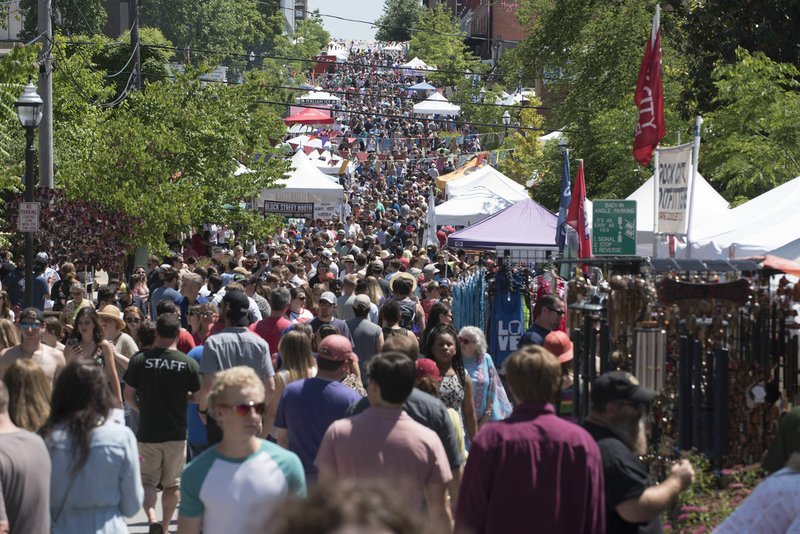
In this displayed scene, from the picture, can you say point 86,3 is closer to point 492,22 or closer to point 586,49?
point 586,49

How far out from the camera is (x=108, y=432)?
536 centimetres

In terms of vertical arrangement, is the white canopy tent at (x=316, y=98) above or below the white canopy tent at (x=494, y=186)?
above

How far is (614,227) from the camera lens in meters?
14.8

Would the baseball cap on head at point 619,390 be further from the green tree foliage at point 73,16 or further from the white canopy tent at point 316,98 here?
the white canopy tent at point 316,98

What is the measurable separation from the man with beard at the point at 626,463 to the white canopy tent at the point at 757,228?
7.69 metres

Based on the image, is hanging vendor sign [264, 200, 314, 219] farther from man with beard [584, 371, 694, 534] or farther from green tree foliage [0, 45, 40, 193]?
man with beard [584, 371, 694, 534]

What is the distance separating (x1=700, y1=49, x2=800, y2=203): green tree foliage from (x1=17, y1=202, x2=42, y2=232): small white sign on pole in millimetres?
10414

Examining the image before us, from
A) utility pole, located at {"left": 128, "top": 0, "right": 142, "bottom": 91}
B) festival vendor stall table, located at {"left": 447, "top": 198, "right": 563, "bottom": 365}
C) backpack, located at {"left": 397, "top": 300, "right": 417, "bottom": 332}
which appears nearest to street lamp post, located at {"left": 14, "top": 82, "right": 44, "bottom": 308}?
festival vendor stall table, located at {"left": 447, "top": 198, "right": 563, "bottom": 365}

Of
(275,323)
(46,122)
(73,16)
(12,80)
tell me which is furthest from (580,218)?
(73,16)

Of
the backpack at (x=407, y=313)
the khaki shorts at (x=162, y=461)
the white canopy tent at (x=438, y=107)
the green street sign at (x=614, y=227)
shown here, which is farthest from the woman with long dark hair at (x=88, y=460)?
the white canopy tent at (x=438, y=107)

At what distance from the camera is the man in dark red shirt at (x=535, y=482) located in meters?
4.85

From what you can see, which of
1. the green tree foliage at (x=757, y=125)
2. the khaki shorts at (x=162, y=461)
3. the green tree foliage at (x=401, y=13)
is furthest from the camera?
the green tree foliage at (x=401, y=13)

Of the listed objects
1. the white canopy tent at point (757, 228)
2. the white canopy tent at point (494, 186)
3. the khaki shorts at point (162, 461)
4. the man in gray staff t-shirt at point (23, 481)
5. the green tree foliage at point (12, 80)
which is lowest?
the khaki shorts at point (162, 461)

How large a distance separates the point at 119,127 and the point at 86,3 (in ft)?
160
